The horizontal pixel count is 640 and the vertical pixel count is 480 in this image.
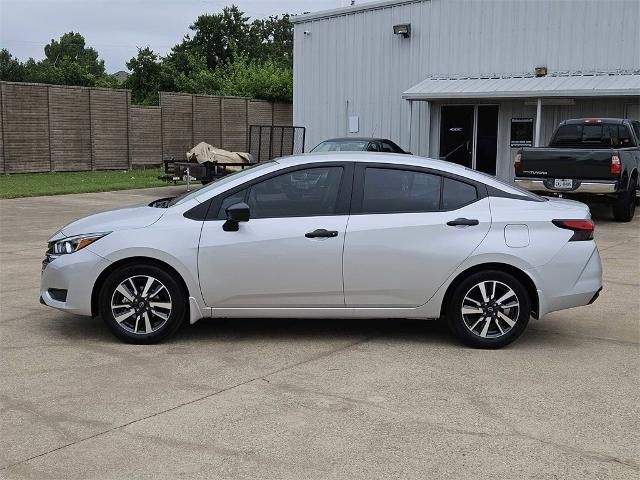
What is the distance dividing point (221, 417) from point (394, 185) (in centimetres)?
250

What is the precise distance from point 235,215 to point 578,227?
8.97 feet

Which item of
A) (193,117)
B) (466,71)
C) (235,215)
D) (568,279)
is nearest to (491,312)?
(568,279)

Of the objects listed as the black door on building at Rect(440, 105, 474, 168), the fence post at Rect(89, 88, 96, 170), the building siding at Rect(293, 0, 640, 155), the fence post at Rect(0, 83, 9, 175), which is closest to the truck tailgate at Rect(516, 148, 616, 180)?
the building siding at Rect(293, 0, 640, 155)

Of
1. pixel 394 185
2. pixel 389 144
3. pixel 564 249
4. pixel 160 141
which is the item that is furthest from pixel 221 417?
pixel 160 141

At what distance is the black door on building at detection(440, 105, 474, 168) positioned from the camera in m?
21.1

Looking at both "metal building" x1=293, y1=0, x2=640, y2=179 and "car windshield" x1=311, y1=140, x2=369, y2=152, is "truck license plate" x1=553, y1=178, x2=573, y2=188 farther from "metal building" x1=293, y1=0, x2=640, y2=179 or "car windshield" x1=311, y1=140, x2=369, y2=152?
"metal building" x1=293, y1=0, x2=640, y2=179

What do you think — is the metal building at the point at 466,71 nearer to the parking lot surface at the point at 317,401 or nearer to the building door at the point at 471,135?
the building door at the point at 471,135

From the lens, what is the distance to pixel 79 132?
26.2 metres

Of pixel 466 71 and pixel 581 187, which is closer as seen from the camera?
pixel 581 187

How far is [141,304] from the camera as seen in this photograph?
5832 millimetres

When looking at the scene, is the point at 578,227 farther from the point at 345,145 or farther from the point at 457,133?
the point at 457,133

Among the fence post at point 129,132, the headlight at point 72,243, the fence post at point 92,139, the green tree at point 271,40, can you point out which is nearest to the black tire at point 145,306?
the headlight at point 72,243

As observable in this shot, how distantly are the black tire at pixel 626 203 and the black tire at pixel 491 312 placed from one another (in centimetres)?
934

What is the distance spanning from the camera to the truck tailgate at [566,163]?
43.7ft
